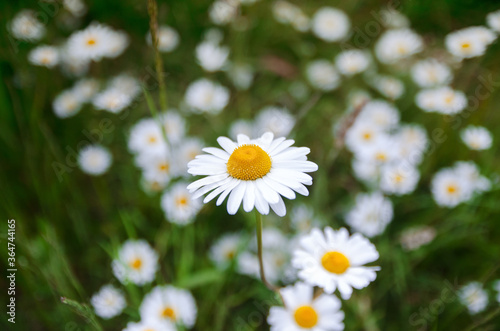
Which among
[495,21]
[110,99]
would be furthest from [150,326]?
[495,21]

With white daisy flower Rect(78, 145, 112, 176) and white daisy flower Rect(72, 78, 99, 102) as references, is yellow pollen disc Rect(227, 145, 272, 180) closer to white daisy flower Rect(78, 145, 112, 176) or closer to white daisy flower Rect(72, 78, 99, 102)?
white daisy flower Rect(78, 145, 112, 176)

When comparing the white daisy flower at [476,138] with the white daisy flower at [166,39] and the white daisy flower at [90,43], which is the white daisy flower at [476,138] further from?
the white daisy flower at [90,43]

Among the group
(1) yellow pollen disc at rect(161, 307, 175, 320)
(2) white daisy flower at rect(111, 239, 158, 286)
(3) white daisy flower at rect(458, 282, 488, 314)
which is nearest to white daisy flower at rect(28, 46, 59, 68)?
(2) white daisy flower at rect(111, 239, 158, 286)

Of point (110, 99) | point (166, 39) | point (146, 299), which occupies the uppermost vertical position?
point (166, 39)

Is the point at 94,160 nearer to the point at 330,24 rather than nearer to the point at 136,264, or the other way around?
the point at 136,264

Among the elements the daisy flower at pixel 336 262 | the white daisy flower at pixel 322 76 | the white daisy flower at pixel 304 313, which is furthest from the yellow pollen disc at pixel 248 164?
the white daisy flower at pixel 322 76

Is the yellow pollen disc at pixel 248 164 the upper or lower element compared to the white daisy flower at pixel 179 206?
lower

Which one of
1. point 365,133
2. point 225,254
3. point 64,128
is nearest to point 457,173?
point 365,133
